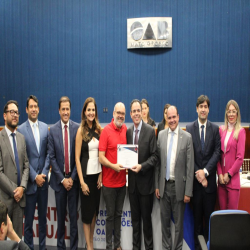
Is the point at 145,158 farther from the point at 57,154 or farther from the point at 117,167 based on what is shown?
the point at 57,154

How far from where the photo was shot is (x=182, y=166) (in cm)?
287

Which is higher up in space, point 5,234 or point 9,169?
point 9,169

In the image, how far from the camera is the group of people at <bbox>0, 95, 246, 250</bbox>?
9.49 feet

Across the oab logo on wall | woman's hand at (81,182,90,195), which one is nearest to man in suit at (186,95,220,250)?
woman's hand at (81,182,90,195)

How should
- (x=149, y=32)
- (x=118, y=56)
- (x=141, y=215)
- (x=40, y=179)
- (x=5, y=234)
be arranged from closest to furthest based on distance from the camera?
(x=5, y=234)
(x=40, y=179)
(x=141, y=215)
(x=149, y=32)
(x=118, y=56)

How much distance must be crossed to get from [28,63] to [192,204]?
7.29 m

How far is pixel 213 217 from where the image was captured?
204 cm

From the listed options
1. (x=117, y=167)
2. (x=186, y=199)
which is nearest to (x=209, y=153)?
(x=186, y=199)

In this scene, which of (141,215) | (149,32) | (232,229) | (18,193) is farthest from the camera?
(149,32)

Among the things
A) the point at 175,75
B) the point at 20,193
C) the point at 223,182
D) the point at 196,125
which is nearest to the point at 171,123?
the point at 196,125

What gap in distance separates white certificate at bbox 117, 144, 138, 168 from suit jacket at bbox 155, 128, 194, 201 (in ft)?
1.04

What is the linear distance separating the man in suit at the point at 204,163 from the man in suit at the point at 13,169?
187cm

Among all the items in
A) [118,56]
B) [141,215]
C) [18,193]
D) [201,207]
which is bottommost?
[141,215]

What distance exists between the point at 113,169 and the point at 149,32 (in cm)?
611
